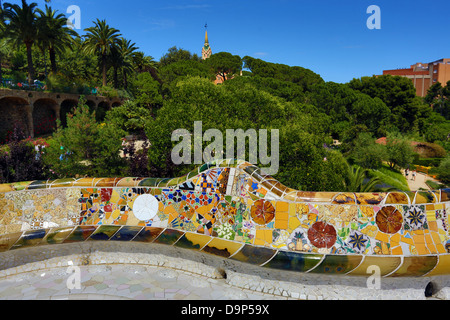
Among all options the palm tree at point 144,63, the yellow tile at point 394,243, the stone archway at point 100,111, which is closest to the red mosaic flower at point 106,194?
the yellow tile at point 394,243

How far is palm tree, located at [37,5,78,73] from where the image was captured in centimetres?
2475

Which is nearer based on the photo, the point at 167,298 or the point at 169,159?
the point at 167,298

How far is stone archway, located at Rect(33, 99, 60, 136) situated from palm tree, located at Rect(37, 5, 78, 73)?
14.4 ft

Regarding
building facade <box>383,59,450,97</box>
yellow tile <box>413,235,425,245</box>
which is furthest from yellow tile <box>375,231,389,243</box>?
building facade <box>383,59,450,97</box>

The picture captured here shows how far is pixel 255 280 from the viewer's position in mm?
4547

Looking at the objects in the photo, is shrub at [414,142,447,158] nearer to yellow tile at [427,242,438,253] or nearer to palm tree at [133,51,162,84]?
palm tree at [133,51,162,84]

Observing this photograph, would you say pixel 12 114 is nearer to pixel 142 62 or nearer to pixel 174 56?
pixel 142 62

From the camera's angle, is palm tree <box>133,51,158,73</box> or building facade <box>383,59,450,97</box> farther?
building facade <box>383,59,450,97</box>

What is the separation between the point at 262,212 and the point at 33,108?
87.0ft

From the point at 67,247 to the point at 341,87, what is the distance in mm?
37931

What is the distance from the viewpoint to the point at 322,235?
4.38 meters
